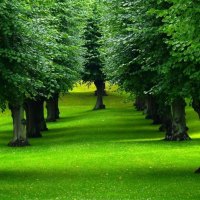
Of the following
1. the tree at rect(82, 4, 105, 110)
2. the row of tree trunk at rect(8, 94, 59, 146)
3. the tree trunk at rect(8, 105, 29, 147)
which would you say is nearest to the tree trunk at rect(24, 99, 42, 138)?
the row of tree trunk at rect(8, 94, 59, 146)

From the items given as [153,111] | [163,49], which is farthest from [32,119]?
[163,49]

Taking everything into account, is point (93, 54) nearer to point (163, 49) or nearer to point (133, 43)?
point (133, 43)

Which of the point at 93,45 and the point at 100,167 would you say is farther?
the point at 93,45

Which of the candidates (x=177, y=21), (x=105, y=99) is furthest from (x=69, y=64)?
(x=105, y=99)

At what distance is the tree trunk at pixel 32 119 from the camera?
52.7m

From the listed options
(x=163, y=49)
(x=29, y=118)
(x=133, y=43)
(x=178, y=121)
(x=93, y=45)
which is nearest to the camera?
(x=163, y=49)

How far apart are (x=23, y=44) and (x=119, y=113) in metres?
52.4

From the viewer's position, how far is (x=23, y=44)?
23.8 m

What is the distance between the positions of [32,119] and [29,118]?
29 centimetres

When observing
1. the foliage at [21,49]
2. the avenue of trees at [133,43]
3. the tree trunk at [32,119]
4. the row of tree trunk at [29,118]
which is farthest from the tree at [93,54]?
the foliage at [21,49]

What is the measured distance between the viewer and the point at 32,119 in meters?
53.0

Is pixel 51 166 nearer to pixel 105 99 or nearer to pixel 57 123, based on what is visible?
pixel 57 123

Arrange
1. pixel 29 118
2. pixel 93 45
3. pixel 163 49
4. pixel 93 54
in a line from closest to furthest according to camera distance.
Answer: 1. pixel 163 49
2. pixel 29 118
3. pixel 93 54
4. pixel 93 45

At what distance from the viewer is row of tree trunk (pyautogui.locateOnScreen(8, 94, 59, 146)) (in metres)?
44.0
